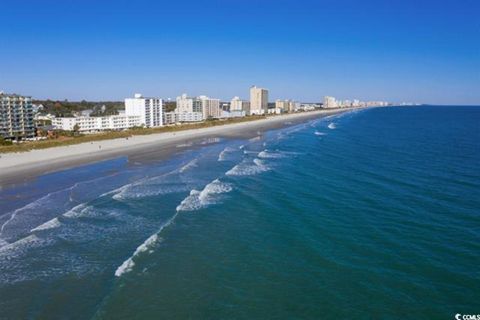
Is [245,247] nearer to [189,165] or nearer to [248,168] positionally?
[248,168]

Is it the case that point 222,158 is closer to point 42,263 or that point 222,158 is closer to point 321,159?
point 321,159

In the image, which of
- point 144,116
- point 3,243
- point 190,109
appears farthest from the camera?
point 190,109

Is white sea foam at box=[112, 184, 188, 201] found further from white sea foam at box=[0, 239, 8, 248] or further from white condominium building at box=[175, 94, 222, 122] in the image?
white condominium building at box=[175, 94, 222, 122]

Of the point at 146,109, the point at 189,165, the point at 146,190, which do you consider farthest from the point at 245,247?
the point at 146,109

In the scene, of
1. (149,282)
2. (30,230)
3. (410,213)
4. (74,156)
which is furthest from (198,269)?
(74,156)

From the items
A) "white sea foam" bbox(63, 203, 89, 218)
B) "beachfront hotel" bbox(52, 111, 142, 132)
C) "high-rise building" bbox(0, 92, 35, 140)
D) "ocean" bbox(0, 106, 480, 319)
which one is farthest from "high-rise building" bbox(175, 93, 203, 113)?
"white sea foam" bbox(63, 203, 89, 218)

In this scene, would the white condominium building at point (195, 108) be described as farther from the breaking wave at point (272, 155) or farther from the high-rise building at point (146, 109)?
the breaking wave at point (272, 155)
